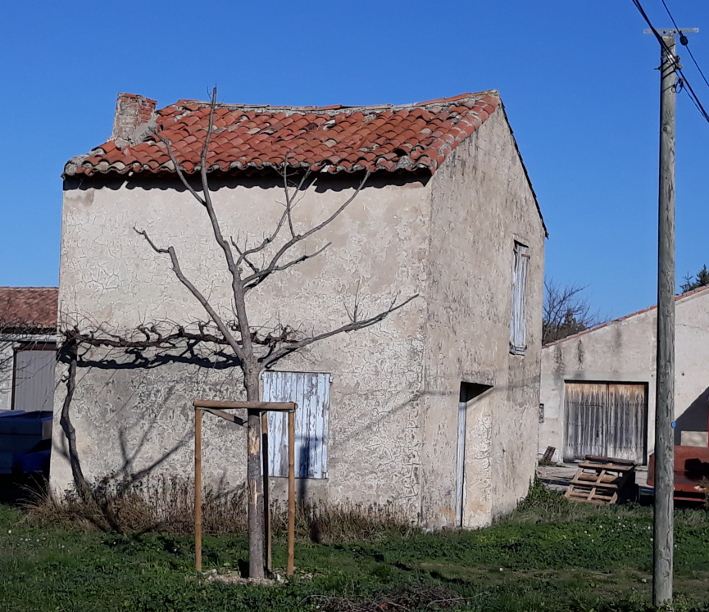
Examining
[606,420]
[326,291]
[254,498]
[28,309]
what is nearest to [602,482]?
[326,291]

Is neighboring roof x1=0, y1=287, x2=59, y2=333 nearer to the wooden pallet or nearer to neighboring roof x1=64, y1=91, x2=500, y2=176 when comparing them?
neighboring roof x1=64, y1=91, x2=500, y2=176

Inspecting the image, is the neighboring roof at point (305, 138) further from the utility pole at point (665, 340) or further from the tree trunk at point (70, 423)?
the utility pole at point (665, 340)

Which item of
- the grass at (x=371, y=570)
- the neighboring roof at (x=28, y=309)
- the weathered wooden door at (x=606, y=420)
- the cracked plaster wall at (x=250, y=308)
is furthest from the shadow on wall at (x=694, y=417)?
the neighboring roof at (x=28, y=309)

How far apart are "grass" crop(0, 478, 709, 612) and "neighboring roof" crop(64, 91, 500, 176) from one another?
180 inches

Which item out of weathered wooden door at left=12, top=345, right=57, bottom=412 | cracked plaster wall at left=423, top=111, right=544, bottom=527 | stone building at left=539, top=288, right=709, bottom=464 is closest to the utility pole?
cracked plaster wall at left=423, top=111, right=544, bottom=527

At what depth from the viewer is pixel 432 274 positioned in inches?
454

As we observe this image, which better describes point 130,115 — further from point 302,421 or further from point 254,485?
point 254,485

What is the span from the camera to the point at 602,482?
16500mm

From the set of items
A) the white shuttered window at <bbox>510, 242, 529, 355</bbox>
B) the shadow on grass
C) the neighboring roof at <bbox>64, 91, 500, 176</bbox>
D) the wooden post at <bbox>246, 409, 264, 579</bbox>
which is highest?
the neighboring roof at <bbox>64, 91, 500, 176</bbox>

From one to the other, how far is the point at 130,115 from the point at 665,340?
28.9ft

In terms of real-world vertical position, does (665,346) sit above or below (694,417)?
above

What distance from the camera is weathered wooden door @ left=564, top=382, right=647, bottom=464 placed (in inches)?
944

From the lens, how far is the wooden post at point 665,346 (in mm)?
7754

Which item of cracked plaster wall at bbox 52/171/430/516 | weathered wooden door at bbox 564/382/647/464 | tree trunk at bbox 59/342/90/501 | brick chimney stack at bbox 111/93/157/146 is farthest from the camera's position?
weathered wooden door at bbox 564/382/647/464
